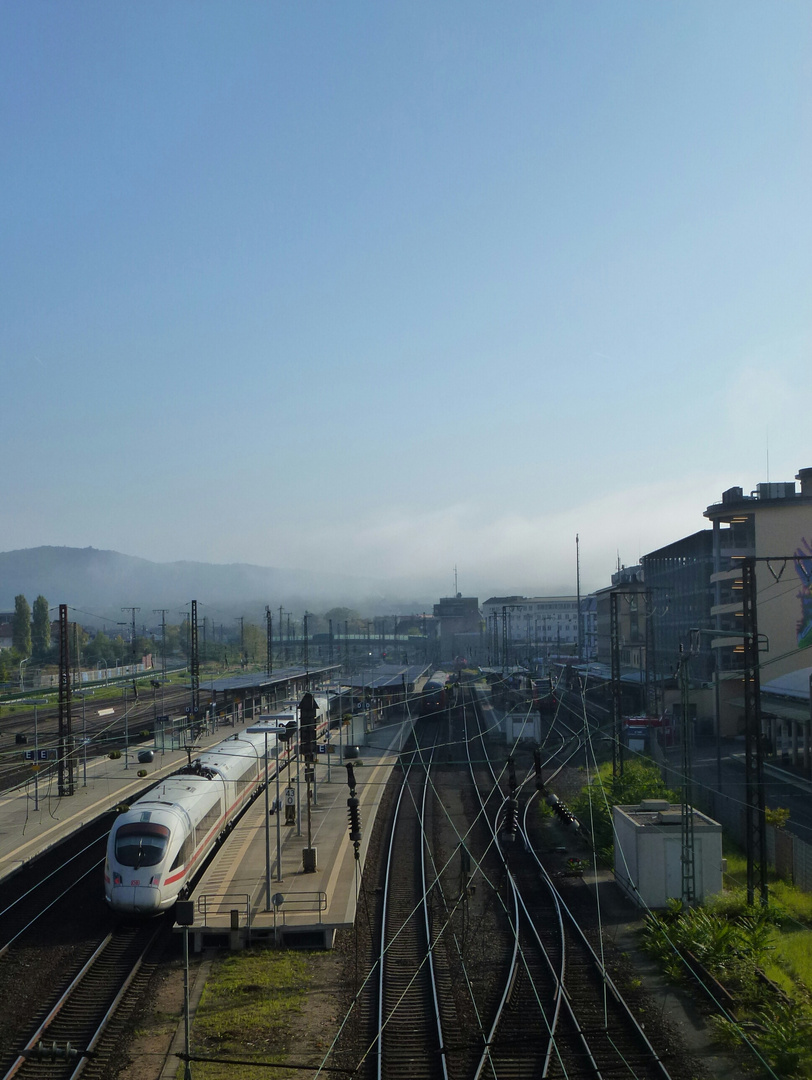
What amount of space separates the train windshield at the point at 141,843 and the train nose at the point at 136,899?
43 centimetres

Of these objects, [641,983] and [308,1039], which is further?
[641,983]

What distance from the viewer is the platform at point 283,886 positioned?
15.2 meters

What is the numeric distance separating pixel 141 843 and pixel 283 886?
3.17 metres

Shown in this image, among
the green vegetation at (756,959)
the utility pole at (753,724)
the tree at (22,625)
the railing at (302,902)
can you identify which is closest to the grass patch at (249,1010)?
the railing at (302,902)

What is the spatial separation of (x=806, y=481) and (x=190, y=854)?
132 feet

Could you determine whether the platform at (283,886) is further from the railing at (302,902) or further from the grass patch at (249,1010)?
the grass patch at (249,1010)

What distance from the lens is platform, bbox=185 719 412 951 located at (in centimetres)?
1516

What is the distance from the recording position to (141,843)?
53.9ft

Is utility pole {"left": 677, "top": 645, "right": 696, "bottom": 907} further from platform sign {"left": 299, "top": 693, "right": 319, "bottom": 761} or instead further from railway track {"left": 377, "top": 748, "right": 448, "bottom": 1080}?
platform sign {"left": 299, "top": 693, "right": 319, "bottom": 761}

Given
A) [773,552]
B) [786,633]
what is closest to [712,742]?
[786,633]

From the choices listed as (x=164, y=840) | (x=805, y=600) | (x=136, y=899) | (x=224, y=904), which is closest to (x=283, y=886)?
(x=224, y=904)

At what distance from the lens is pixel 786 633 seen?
4181 cm

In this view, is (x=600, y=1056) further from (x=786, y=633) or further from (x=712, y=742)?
(x=786, y=633)

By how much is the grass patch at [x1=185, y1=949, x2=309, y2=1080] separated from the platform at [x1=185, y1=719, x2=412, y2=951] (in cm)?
60
